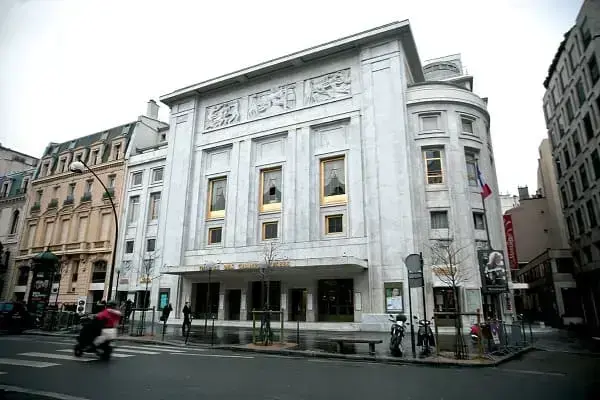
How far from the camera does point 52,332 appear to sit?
2034 cm

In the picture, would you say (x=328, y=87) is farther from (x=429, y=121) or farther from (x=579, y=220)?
(x=579, y=220)

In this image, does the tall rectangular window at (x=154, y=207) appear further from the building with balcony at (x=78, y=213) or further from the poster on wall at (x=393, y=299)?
the poster on wall at (x=393, y=299)

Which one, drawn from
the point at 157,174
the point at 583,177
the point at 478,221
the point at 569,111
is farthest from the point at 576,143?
the point at 157,174

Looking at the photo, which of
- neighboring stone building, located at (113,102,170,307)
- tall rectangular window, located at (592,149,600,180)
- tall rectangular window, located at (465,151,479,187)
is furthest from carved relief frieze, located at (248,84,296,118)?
tall rectangular window, located at (592,149,600,180)

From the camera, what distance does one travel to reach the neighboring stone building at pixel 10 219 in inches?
1746

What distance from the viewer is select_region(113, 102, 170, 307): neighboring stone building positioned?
3506 cm

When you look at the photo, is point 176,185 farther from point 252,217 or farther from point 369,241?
point 369,241

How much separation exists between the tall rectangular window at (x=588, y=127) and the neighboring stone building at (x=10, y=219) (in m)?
57.4

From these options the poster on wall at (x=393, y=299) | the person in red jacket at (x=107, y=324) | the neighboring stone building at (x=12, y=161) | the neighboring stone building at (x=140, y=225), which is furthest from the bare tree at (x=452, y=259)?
the neighboring stone building at (x=12, y=161)

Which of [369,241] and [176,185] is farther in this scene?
[176,185]

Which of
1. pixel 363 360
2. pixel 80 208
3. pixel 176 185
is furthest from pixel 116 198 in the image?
pixel 363 360

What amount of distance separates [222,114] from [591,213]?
33157 mm

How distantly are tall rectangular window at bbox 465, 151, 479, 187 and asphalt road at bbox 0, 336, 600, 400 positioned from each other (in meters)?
18.2

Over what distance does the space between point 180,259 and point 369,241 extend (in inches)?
649
